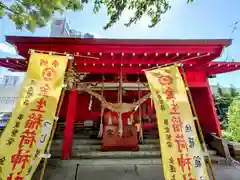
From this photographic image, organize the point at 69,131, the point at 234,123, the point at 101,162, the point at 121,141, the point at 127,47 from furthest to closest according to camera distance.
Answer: the point at 234,123
the point at 121,141
the point at 69,131
the point at 101,162
the point at 127,47

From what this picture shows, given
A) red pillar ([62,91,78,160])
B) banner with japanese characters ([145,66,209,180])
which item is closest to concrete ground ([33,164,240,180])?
red pillar ([62,91,78,160])

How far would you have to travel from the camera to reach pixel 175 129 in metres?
2.18

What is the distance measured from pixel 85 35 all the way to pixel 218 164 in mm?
10442

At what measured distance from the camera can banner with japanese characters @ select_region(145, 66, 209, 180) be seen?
6.45 ft

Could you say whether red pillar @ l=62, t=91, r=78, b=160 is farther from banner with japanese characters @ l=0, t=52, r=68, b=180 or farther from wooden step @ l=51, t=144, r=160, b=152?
banner with japanese characters @ l=0, t=52, r=68, b=180

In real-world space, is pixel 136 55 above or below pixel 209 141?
above

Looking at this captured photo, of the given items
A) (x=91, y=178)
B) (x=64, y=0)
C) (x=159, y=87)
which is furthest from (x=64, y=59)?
(x=91, y=178)

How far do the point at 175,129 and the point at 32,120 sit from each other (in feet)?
7.34

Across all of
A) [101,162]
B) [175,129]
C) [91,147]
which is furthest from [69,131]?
[175,129]

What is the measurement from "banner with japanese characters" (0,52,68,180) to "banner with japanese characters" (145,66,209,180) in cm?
172

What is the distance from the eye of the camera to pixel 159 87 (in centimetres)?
244

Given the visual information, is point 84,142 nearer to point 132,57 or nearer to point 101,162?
point 101,162

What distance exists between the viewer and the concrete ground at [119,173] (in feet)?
10.5

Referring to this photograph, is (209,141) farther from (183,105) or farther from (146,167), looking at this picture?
(183,105)
